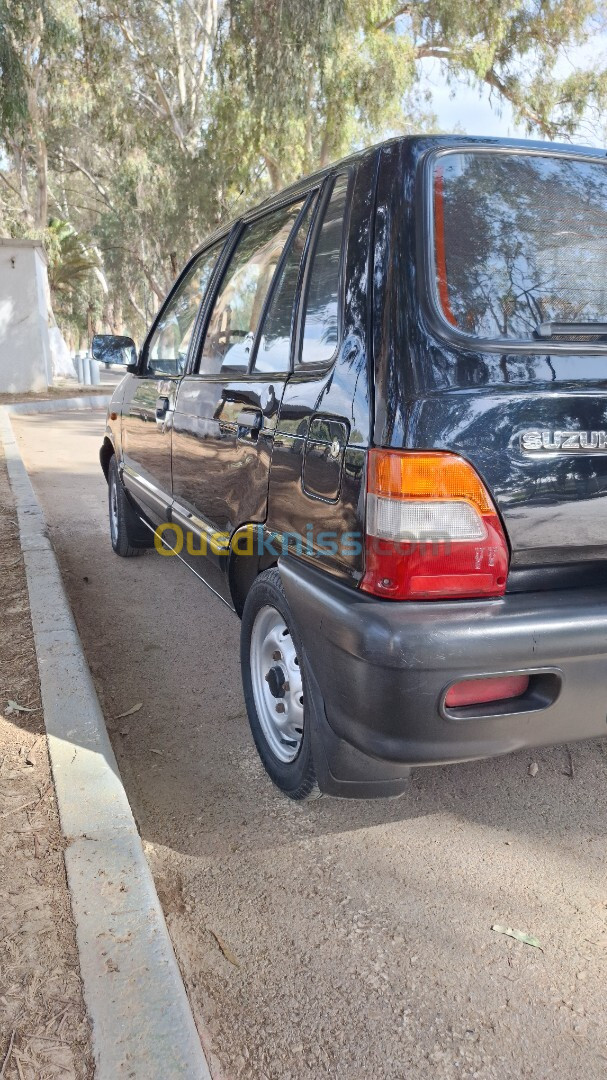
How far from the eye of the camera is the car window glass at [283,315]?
2.63m

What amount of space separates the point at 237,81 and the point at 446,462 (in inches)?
822

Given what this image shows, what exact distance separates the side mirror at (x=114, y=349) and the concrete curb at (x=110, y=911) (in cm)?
201

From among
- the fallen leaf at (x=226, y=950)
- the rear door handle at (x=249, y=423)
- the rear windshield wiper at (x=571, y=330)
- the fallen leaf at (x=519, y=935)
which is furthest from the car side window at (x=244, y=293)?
the fallen leaf at (x=519, y=935)

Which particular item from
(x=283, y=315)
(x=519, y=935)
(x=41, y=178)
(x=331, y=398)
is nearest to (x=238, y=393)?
(x=283, y=315)

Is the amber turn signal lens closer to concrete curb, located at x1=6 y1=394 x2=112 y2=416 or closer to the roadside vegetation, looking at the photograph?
concrete curb, located at x1=6 y1=394 x2=112 y2=416

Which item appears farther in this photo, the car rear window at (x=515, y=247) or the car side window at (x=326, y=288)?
the car side window at (x=326, y=288)

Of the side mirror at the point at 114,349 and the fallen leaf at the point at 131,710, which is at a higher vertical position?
the side mirror at the point at 114,349

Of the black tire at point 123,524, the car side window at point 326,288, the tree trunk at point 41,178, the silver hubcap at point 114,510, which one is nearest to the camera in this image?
the car side window at point 326,288

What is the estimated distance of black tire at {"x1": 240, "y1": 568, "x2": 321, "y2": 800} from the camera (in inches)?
95.9

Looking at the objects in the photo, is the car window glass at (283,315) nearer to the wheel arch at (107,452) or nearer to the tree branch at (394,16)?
the wheel arch at (107,452)

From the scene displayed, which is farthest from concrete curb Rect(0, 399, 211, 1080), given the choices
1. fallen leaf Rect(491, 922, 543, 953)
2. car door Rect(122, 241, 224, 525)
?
car door Rect(122, 241, 224, 525)

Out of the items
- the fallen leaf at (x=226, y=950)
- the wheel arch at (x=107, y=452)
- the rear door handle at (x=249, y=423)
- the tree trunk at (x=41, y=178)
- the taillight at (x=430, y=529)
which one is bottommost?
the fallen leaf at (x=226, y=950)

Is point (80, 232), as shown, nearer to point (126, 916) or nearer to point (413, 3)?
point (413, 3)

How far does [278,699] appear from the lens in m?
2.80
